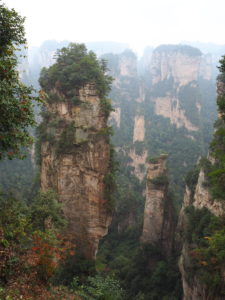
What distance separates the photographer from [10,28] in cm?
718

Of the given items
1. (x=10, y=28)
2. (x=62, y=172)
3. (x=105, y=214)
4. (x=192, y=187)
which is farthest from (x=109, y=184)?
(x=10, y=28)

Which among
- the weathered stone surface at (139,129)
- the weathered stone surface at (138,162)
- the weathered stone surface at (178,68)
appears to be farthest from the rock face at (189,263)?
the weathered stone surface at (178,68)

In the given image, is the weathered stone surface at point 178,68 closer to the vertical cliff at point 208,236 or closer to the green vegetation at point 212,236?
the vertical cliff at point 208,236

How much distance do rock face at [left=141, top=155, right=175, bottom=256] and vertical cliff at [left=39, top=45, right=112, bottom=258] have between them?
952 centimetres

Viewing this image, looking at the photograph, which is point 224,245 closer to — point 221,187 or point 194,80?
point 221,187

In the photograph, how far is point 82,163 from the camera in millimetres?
16672

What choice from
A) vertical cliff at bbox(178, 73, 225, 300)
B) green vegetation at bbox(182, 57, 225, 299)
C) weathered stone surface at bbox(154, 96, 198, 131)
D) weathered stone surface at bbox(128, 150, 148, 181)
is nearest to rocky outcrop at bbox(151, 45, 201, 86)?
weathered stone surface at bbox(154, 96, 198, 131)

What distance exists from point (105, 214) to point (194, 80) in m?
77.0

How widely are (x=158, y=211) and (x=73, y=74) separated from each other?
53.1 ft

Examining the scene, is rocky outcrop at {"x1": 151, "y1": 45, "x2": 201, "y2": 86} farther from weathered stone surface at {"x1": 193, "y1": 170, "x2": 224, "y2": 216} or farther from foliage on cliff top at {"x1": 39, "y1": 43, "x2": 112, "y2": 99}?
foliage on cliff top at {"x1": 39, "y1": 43, "x2": 112, "y2": 99}

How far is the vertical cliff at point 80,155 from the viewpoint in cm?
1648

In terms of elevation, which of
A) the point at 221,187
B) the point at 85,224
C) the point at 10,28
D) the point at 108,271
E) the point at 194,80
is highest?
the point at 194,80

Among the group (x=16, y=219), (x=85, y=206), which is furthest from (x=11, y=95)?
(x=85, y=206)

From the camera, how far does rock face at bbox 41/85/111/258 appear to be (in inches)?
649
